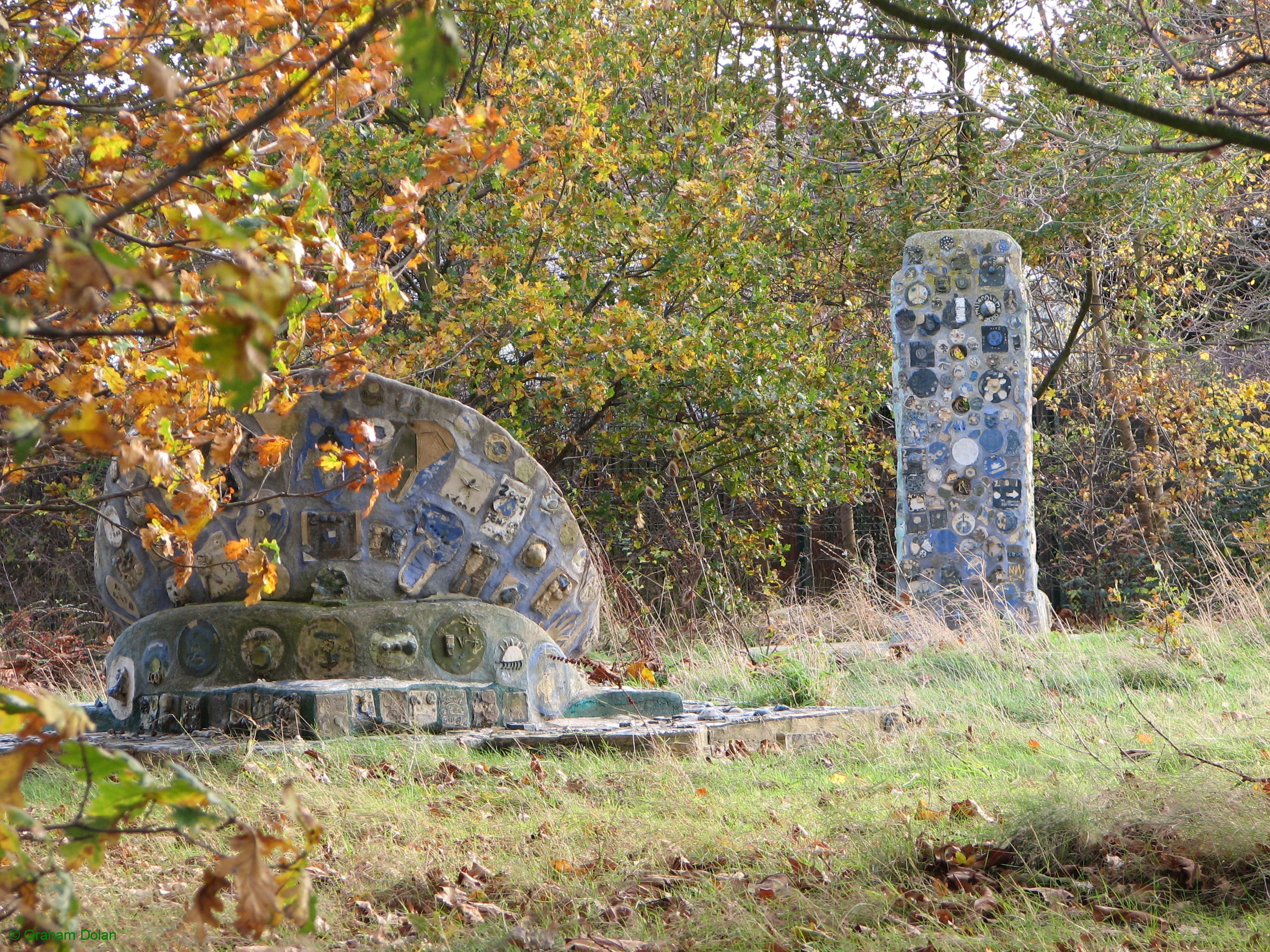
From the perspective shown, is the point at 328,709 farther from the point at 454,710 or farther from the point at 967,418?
the point at 967,418

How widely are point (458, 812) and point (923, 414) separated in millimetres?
6434

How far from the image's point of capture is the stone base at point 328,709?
4730mm

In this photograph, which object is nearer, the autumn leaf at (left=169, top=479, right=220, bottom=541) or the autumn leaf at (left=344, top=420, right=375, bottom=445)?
the autumn leaf at (left=169, top=479, right=220, bottom=541)

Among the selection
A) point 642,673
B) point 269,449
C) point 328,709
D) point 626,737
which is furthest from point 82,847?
point 642,673

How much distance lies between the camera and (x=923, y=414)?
31.1 ft

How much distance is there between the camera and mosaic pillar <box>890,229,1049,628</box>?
9344 mm

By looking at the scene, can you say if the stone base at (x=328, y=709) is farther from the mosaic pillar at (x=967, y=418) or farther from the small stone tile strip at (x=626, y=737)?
the mosaic pillar at (x=967, y=418)

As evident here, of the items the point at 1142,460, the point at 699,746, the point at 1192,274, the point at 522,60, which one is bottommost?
the point at 699,746

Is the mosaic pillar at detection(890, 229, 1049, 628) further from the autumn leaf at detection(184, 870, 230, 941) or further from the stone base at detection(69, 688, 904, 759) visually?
the autumn leaf at detection(184, 870, 230, 941)

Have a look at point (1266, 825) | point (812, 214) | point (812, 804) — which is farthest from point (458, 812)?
point (812, 214)

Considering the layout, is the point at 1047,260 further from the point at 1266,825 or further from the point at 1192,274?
the point at 1266,825

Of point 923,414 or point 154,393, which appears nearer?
point 154,393

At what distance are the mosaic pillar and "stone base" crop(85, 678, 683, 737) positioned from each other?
4924 mm

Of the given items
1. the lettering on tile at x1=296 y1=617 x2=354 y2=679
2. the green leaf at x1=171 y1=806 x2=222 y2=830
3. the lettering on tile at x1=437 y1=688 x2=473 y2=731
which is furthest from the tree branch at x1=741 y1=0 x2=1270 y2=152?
the lettering on tile at x1=296 y1=617 x2=354 y2=679
